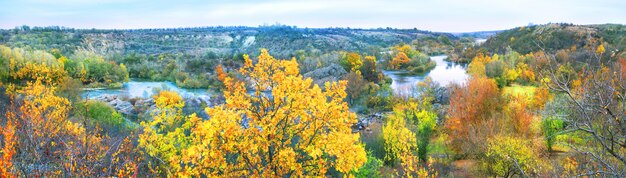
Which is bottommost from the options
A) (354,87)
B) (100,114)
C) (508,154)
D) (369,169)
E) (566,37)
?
(354,87)

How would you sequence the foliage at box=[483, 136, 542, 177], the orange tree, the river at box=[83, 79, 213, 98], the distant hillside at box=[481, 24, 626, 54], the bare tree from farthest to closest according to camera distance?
the distant hillside at box=[481, 24, 626, 54] < the river at box=[83, 79, 213, 98] < the foliage at box=[483, 136, 542, 177] < the orange tree < the bare tree

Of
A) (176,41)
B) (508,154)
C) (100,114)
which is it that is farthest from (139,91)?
(176,41)

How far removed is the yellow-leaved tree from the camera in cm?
764

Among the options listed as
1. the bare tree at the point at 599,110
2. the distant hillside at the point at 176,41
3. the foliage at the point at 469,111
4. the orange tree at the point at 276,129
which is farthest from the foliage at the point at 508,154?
the distant hillside at the point at 176,41

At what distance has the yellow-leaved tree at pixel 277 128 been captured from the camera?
764cm

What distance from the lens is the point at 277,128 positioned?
331 inches

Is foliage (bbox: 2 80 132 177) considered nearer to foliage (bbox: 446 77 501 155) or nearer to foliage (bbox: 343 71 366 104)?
foliage (bbox: 446 77 501 155)

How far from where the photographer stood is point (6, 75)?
153 feet

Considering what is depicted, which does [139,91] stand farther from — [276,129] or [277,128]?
[276,129]

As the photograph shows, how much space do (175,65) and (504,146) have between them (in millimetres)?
62861

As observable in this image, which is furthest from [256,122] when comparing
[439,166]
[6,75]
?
[6,75]

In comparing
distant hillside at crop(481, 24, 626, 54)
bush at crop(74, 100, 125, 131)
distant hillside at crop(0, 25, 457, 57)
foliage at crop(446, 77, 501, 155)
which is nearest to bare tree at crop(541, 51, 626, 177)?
foliage at crop(446, 77, 501, 155)

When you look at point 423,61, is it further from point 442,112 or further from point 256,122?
point 256,122

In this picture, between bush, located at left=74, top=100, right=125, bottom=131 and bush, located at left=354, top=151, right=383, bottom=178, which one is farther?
bush, located at left=74, top=100, right=125, bottom=131
